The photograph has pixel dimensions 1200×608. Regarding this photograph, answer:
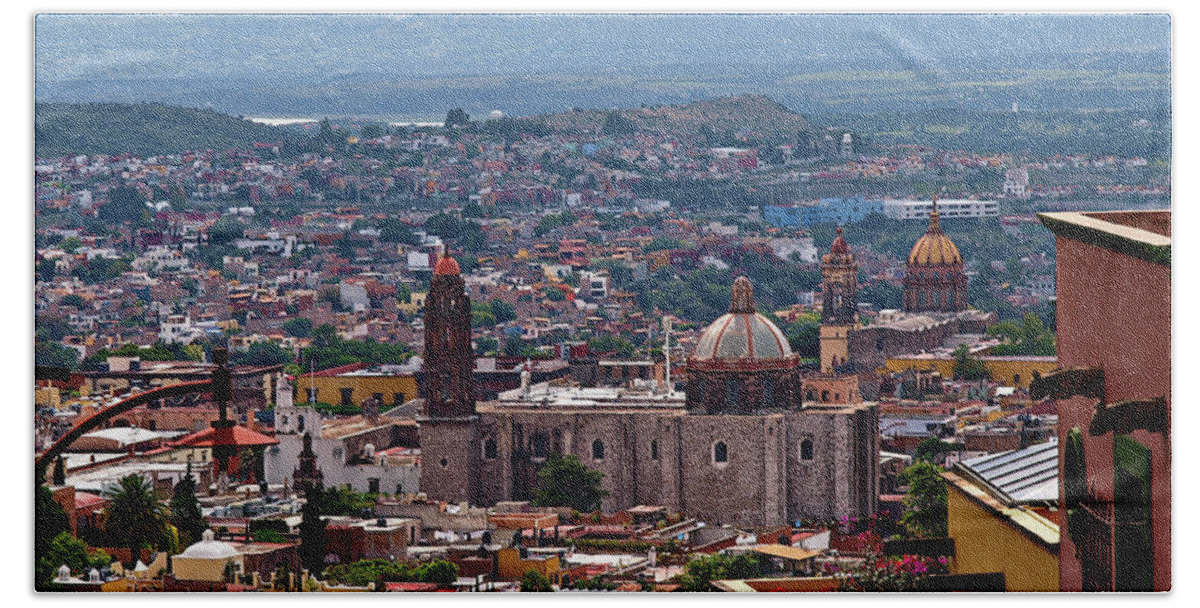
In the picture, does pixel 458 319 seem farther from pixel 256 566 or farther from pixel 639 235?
pixel 256 566

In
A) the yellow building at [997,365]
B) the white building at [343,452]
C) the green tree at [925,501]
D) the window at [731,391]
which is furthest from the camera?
the window at [731,391]

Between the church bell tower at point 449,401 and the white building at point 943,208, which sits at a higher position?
the white building at point 943,208

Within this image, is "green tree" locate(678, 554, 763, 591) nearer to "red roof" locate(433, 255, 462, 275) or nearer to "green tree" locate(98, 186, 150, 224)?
"red roof" locate(433, 255, 462, 275)

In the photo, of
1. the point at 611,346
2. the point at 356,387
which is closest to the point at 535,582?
the point at 356,387

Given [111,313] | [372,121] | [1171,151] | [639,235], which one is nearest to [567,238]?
[639,235]

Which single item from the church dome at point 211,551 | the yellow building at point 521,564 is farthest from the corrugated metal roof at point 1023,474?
the church dome at point 211,551

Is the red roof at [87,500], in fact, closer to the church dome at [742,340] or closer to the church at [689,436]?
the church at [689,436]

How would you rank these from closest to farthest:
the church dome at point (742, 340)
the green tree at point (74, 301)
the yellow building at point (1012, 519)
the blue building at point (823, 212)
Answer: the yellow building at point (1012, 519) < the green tree at point (74, 301) < the blue building at point (823, 212) < the church dome at point (742, 340)
